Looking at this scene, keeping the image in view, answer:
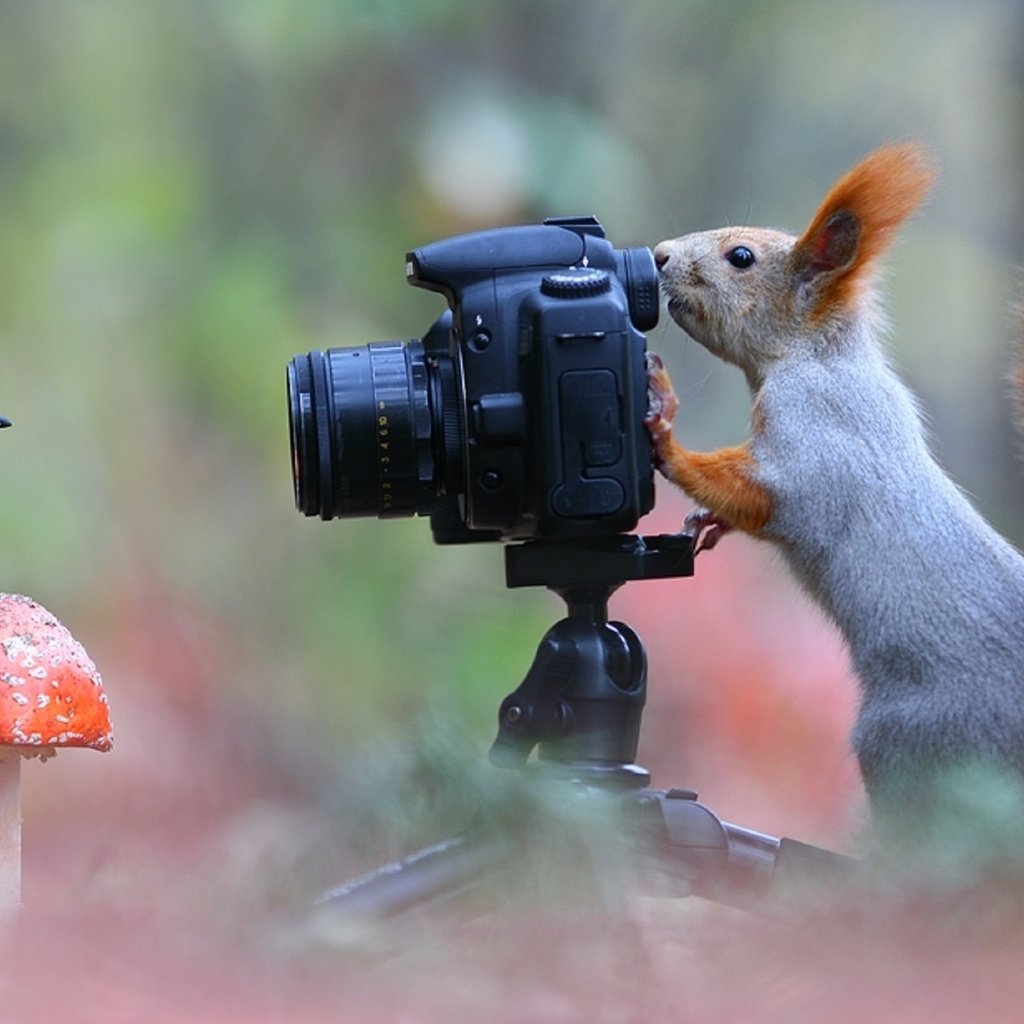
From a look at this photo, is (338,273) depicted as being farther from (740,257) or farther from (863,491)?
(863,491)

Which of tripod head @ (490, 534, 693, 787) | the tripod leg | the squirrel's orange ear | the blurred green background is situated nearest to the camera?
the tripod leg

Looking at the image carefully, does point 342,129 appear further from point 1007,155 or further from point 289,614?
point 1007,155

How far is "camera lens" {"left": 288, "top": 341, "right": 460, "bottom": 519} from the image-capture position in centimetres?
117

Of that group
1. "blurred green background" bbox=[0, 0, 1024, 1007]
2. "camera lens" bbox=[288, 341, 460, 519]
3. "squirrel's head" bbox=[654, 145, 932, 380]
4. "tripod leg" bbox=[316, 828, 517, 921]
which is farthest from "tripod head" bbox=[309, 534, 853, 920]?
"blurred green background" bbox=[0, 0, 1024, 1007]

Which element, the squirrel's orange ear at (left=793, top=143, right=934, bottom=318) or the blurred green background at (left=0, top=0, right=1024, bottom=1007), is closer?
the squirrel's orange ear at (left=793, top=143, right=934, bottom=318)

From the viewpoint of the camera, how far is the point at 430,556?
2.52 m

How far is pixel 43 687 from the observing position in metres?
1.00

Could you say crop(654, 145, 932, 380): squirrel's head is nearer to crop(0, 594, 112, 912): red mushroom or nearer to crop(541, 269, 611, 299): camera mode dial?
crop(541, 269, 611, 299): camera mode dial

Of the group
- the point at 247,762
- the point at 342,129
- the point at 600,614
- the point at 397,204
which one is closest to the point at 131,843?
the point at 247,762

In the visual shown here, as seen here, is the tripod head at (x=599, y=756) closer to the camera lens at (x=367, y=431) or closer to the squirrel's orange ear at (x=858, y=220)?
the camera lens at (x=367, y=431)

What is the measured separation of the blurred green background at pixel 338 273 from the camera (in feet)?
7.61

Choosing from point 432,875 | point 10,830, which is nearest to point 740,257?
point 432,875

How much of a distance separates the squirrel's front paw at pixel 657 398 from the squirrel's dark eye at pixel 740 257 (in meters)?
0.18

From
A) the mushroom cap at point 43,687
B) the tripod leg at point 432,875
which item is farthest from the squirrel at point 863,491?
the mushroom cap at point 43,687
